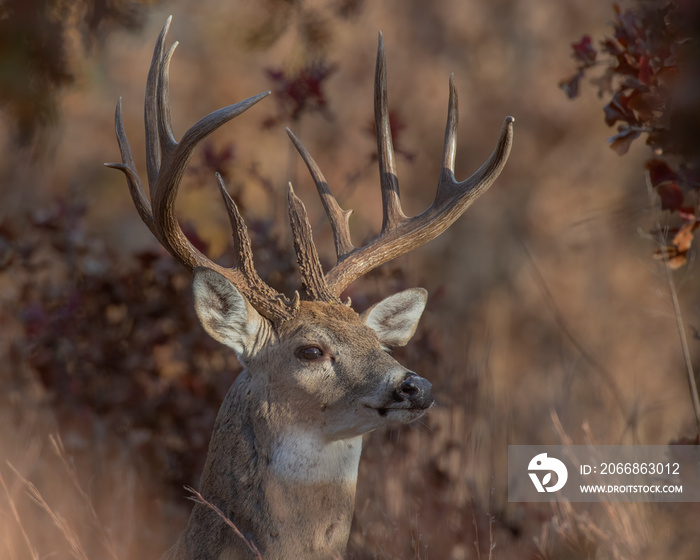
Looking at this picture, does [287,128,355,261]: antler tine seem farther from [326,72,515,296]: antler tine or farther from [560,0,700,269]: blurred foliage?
[560,0,700,269]: blurred foliage

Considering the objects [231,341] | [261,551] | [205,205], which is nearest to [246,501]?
[261,551]

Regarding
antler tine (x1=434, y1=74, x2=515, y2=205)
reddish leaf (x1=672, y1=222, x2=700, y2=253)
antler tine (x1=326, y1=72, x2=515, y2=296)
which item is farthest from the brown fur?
reddish leaf (x1=672, y1=222, x2=700, y2=253)

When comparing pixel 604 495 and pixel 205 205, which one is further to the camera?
pixel 205 205

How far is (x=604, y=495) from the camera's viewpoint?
12.7 feet

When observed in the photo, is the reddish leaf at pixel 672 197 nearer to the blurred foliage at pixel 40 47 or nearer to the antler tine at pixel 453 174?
the antler tine at pixel 453 174

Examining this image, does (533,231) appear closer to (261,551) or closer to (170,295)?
(170,295)

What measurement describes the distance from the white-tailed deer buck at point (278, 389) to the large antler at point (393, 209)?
0.05 meters

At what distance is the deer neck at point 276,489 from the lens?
9.80 feet

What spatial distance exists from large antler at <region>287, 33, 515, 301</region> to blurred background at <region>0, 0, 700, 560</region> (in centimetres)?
53

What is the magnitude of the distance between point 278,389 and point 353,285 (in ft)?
7.91

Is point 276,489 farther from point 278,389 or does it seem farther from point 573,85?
point 573,85

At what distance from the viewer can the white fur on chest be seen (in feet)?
9.89

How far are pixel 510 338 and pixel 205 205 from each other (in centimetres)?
401

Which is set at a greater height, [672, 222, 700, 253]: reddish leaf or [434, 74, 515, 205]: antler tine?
[434, 74, 515, 205]: antler tine
